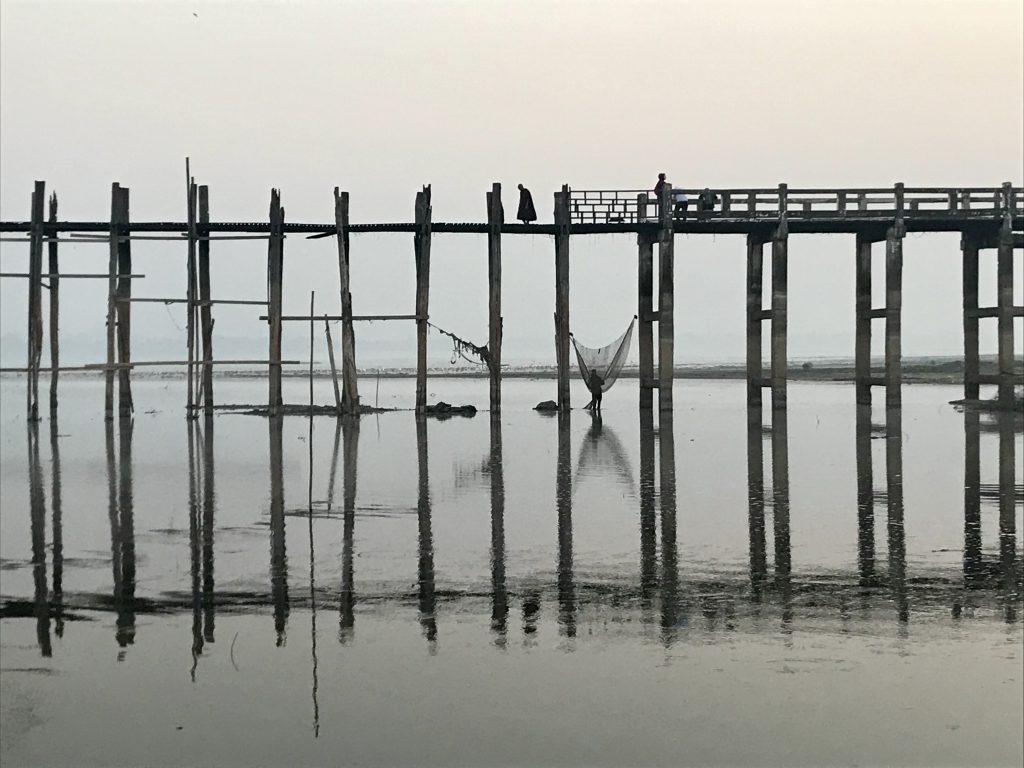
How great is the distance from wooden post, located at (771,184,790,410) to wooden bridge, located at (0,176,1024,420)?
4 centimetres

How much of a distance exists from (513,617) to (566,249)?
22.7 meters

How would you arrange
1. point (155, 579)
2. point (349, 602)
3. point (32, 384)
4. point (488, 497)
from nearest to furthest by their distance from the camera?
point (349, 602) → point (155, 579) → point (488, 497) → point (32, 384)

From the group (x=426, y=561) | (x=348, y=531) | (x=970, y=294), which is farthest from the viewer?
(x=970, y=294)

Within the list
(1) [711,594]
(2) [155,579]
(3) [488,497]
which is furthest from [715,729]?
(3) [488,497]

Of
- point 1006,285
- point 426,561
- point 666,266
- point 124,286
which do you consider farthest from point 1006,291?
point 426,561

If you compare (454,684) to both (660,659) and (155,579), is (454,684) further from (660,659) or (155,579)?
(155,579)

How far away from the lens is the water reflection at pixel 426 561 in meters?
9.93

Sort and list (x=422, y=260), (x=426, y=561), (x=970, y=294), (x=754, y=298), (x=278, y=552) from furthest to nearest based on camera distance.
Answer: (x=970, y=294) < (x=754, y=298) < (x=422, y=260) < (x=278, y=552) < (x=426, y=561)

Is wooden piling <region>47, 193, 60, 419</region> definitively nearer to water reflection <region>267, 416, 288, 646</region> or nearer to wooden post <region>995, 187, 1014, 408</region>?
water reflection <region>267, 416, 288, 646</region>

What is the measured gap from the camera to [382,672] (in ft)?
28.6

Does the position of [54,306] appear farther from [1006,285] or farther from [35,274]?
[1006,285]

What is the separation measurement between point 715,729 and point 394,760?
1.91 metres

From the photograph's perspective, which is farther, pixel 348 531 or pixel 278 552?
pixel 348 531

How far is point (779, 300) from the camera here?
110ft
